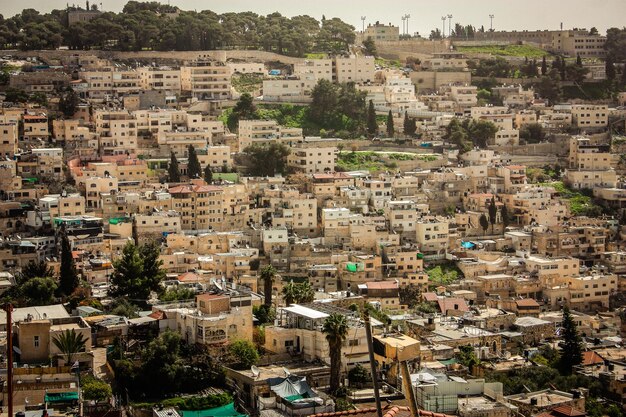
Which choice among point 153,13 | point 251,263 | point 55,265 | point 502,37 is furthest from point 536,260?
point 502,37

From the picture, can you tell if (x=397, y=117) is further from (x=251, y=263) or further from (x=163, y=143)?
(x=251, y=263)

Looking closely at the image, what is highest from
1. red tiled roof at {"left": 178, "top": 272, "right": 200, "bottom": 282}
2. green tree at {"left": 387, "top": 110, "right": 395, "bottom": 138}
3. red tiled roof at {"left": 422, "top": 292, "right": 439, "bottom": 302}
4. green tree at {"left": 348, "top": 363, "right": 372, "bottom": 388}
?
green tree at {"left": 387, "top": 110, "right": 395, "bottom": 138}

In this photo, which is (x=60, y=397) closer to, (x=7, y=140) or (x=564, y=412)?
(x=564, y=412)

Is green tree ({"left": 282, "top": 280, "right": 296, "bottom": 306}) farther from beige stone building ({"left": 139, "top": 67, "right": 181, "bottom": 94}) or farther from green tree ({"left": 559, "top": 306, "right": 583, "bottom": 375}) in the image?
beige stone building ({"left": 139, "top": 67, "right": 181, "bottom": 94})

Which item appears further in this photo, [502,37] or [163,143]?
[502,37]

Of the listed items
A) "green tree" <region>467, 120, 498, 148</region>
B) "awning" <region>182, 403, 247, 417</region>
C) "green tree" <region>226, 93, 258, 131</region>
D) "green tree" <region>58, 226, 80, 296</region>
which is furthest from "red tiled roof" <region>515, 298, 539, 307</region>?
"green tree" <region>226, 93, 258, 131</region>

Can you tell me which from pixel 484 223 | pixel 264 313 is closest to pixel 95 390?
pixel 264 313
